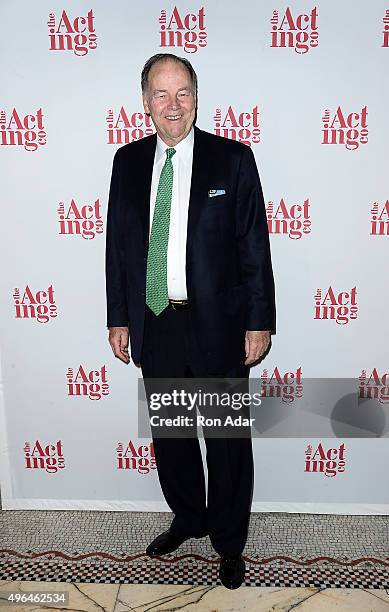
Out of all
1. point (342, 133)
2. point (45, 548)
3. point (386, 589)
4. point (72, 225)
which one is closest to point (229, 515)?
point (386, 589)

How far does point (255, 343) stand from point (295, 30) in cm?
114

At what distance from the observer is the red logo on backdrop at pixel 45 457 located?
2.64 meters

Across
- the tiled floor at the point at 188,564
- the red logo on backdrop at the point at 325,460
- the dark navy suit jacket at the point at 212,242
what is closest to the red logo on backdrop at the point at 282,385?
the red logo on backdrop at the point at 325,460

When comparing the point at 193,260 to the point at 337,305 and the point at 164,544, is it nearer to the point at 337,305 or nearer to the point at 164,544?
the point at 337,305

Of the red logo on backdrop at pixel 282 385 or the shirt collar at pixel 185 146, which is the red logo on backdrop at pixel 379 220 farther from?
the shirt collar at pixel 185 146

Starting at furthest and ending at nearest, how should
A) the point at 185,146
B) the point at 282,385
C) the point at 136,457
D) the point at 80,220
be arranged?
the point at 136,457
the point at 282,385
the point at 80,220
the point at 185,146

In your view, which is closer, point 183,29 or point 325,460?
point 183,29

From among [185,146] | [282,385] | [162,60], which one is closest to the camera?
[162,60]

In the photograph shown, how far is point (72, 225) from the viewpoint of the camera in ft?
7.85

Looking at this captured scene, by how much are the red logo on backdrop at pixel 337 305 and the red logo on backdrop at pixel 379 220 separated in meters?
0.24

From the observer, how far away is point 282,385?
2504 millimetres

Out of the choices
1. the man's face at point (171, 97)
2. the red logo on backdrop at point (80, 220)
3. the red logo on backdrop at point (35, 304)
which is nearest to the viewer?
the man's face at point (171, 97)

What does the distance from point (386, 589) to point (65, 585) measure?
1.15 m

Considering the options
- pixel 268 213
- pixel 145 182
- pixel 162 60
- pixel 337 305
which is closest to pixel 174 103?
pixel 162 60
